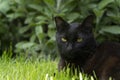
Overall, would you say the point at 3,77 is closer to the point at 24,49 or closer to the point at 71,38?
the point at 71,38

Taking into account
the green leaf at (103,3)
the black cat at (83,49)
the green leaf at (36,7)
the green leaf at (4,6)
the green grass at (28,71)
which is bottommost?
the green grass at (28,71)

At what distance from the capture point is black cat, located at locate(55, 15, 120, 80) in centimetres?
403

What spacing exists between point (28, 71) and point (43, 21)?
56.4 inches

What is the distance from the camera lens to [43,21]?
5539 mm

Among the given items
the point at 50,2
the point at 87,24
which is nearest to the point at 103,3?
the point at 50,2

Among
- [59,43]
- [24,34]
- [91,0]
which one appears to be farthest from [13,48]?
[59,43]

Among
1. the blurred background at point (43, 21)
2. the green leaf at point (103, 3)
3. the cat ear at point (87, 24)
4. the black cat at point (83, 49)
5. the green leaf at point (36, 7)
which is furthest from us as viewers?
the green leaf at point (36, 7)

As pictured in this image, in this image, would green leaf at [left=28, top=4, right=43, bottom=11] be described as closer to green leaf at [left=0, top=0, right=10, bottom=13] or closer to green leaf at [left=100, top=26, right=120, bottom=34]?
green leaf at [left=0, top=0, right=10, bottom=13]

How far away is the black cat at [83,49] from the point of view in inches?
159

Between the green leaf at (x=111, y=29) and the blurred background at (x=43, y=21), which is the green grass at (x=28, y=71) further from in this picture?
the green leaf at (x=111, y=29)

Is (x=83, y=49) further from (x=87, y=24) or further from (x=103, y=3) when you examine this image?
(x=103, y=3)

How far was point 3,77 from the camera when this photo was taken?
392cm

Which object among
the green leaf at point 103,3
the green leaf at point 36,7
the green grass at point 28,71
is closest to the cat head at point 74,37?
the green grass at point 28,71

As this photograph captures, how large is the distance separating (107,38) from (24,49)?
1130mm
